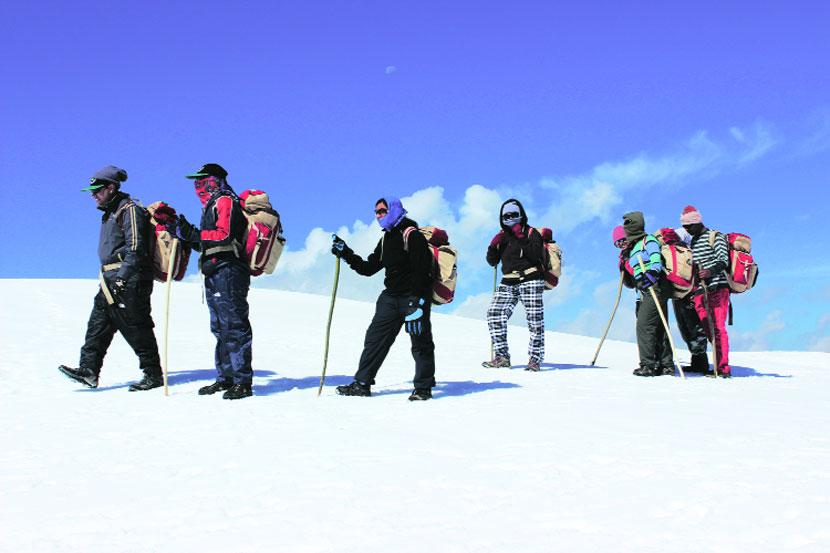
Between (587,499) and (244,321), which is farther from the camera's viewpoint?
(244,321)

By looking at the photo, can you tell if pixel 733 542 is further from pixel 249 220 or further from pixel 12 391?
pixel 12 391

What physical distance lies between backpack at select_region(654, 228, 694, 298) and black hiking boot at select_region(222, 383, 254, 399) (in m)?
6.01

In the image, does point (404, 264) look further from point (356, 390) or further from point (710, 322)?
point (710, 322)

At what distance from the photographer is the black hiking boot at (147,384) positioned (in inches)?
287

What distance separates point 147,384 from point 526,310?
17.0ft

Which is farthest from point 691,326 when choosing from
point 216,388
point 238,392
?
point 216,388

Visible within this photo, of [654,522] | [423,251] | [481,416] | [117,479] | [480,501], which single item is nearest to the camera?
[654,522]

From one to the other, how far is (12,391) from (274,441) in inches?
167

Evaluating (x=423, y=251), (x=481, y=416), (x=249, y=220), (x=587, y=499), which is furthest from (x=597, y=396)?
(x=249, y=220)

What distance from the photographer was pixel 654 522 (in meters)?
3.24

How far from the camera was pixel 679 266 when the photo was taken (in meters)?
9.27

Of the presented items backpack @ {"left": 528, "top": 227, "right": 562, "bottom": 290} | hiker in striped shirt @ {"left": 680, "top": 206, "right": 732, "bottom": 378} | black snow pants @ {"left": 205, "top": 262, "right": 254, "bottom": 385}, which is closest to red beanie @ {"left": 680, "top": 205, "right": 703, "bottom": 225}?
hiker in striped shirt @ {"left": 680, "top": 206, "right": 732, "bottom": 378}

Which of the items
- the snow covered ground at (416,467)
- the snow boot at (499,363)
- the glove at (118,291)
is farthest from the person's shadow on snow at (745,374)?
the glove at (118,291)

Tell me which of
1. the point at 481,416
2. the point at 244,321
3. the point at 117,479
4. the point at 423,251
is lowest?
the point at 117,479
